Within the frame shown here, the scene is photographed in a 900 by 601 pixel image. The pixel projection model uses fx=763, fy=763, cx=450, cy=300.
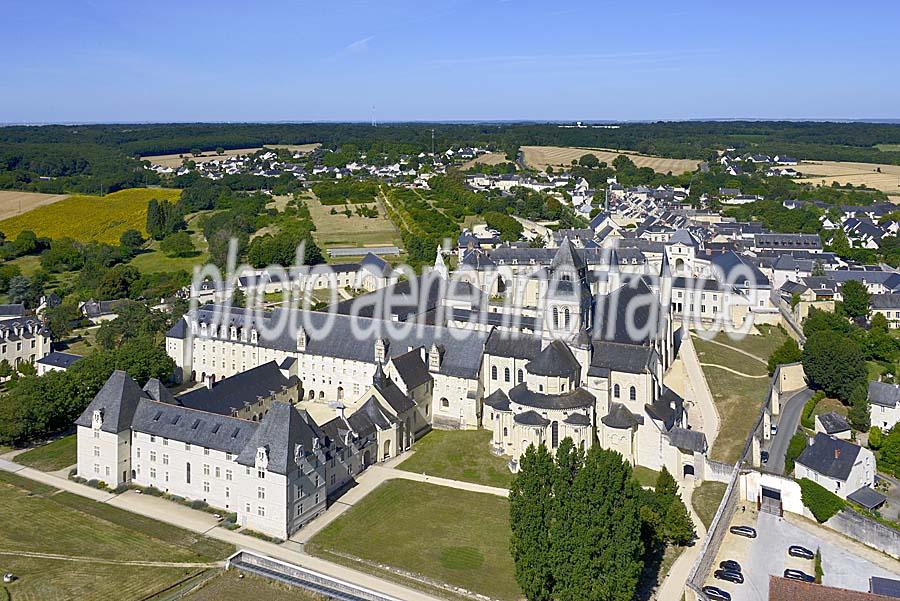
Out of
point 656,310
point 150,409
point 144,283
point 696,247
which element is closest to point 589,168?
point 696,247

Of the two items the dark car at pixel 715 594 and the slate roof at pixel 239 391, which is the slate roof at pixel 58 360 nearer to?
the slate roof at pixel 239 391

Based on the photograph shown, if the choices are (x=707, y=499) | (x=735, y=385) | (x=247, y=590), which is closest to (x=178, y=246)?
(x=735, y=385)

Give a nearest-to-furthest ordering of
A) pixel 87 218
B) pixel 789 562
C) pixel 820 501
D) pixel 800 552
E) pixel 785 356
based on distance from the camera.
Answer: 1. pixel 789 562
2. pixel 800 552
3. pixel 820 501
4. pixel 785 356
5. pixel 87 218

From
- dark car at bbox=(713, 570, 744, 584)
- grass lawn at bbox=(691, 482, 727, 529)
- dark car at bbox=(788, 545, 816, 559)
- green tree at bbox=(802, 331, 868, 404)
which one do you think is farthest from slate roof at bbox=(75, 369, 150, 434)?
green tree at bbox=(802, 331, 868, 404)

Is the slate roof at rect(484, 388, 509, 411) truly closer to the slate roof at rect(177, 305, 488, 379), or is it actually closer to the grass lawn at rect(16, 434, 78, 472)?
the slate roof at rect(177, 305, 488, 379)

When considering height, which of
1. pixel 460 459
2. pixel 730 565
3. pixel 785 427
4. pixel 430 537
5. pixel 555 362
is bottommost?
pixel 430 537

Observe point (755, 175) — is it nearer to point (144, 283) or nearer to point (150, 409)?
point (144, 283)

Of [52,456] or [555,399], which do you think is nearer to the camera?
[555,399]

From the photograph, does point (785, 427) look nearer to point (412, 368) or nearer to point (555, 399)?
point (555, 399)
